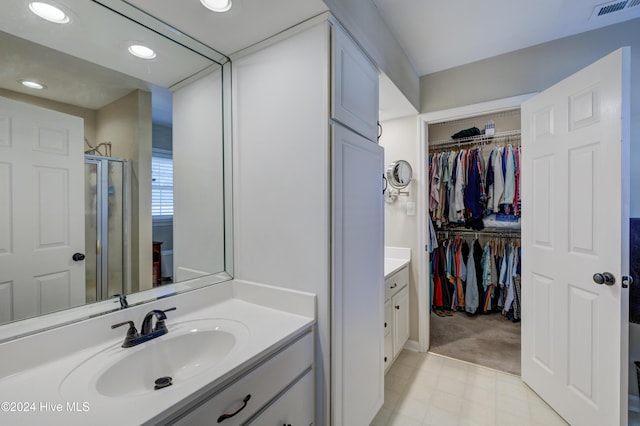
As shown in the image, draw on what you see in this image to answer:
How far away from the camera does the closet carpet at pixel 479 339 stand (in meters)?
2.35

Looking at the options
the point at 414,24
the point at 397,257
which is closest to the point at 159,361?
the point at 397,257

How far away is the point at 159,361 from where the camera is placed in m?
1.04

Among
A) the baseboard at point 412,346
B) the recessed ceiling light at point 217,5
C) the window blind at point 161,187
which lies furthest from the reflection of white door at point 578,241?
the window blind at point 161,187

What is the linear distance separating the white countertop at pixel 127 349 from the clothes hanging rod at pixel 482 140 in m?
2.97

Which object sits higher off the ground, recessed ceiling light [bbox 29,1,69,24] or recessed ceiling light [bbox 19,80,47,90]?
recessed ceiling light [bbox 29,1,69,24]

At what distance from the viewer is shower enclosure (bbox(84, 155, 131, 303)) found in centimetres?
107

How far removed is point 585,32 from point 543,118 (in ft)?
2.26

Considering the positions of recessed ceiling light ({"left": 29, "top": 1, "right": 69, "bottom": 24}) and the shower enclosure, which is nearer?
recessed ceiling light ({"left": 29, "top": 1, "right": 69, "bottom": 24})

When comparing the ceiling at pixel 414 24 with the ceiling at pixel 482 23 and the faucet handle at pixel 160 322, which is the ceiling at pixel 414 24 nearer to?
the ceiling at pixel 482 23

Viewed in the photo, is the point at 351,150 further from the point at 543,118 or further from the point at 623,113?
the point at 543,118

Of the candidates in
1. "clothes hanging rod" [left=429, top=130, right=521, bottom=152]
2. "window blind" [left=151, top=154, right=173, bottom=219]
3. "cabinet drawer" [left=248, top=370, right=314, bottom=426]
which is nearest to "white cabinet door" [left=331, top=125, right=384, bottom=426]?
"cabinet drawer" [left=248, top=370, right=314, bottom=426]

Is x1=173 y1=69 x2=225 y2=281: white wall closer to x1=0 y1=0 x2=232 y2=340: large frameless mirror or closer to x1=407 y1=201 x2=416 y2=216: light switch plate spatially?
x1=0 y1=0 x2=232 y2=340: large frameless mirror

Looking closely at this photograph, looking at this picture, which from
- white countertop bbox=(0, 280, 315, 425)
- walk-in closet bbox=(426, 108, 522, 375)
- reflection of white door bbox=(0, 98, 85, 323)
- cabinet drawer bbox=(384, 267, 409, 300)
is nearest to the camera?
white countertop bbox=(0, 280, 315, 425)

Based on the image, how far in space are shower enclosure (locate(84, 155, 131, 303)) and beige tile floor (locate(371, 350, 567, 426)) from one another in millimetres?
1663
